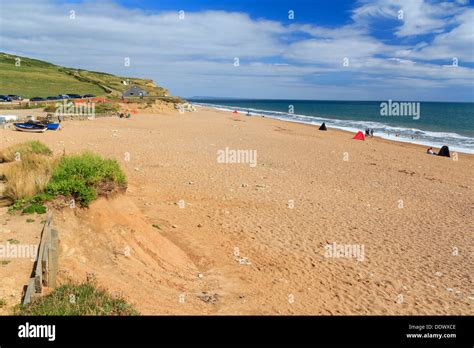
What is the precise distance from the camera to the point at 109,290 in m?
5.81

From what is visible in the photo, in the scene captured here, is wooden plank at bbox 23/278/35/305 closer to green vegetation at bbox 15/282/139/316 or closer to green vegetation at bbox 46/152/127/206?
green vegetation at bbox 15/282/139/316

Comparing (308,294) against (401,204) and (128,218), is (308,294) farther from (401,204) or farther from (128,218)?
(401,204)

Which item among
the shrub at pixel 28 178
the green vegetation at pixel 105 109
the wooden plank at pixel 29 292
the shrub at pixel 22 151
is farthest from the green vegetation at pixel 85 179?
the green vegetation at pixel 105 109

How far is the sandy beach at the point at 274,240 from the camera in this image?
6.73 m

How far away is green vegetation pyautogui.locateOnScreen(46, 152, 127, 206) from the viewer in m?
8.34

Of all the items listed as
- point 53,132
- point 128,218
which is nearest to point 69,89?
point 53,132

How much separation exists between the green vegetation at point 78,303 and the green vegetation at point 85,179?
3388mm

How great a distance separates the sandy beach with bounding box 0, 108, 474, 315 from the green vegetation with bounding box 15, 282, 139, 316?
1.80ft

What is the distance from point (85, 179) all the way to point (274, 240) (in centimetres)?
488

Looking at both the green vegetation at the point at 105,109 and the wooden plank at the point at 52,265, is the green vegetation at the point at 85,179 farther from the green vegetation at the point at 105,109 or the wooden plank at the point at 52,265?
the green vegetation at the point at 105,109

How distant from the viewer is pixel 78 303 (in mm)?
4922

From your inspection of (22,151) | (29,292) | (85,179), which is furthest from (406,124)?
(29,292)

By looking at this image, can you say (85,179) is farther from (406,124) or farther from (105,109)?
(406,124)
